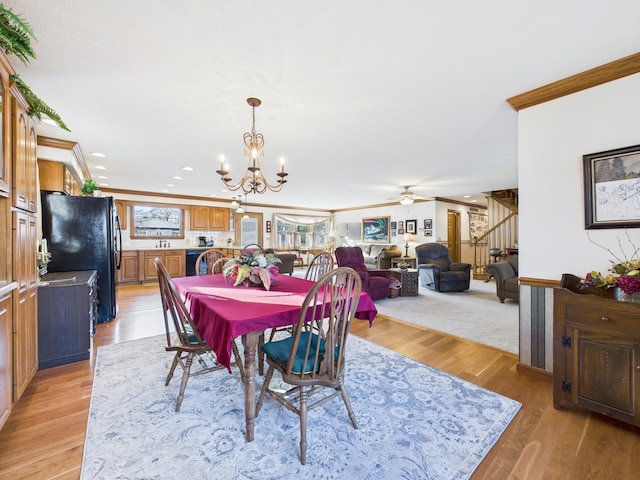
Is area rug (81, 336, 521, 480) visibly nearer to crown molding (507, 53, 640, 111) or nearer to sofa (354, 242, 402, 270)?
crown molding (507, 53, 640, 111)

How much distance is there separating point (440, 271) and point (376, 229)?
390 centimetres

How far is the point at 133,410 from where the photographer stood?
1.87 m

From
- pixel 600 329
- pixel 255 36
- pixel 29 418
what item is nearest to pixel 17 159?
pixel 29 418

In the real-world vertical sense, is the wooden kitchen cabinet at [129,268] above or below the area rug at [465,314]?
above

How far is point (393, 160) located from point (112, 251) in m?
4.32

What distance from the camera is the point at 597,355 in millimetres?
1734

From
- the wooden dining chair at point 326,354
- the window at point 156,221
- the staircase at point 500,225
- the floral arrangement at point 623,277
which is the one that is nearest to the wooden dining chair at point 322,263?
the wooden dining chair at point 326,354

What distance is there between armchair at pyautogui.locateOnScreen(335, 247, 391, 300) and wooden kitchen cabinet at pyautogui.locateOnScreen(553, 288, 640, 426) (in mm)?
2983

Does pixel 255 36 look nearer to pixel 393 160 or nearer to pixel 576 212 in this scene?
pixel 576 212

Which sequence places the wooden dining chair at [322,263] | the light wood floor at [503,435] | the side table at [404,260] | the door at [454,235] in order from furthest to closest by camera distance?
the door at [454,235]
the side table at [404,260]
the wooden dining chair at [322,263]
the light wood floor at [503,435]

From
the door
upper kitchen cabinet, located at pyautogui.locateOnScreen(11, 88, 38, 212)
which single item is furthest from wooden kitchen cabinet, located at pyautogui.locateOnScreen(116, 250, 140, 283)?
the door

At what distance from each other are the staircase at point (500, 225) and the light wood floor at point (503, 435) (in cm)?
544

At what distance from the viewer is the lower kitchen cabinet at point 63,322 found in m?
2.48

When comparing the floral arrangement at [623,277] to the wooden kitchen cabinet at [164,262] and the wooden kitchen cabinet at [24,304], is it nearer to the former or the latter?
the wooden kitchen cabinet at [24,304]
